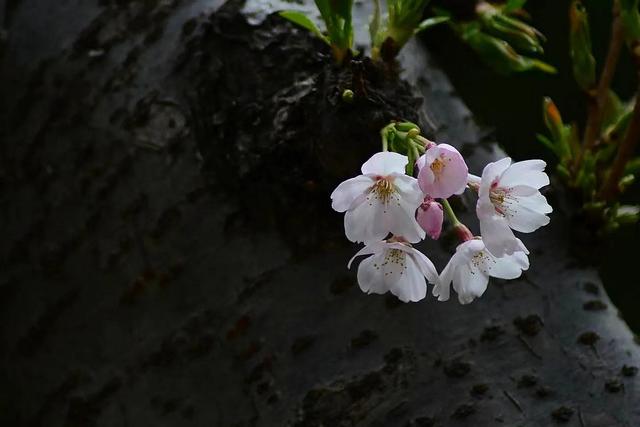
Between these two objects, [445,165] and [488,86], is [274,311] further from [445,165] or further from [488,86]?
[488,86]

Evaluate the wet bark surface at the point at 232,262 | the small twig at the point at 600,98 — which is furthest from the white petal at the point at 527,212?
the small twig at the point at 600,98

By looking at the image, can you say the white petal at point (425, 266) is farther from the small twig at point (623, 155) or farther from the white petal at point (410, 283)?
the small twig at point (623, 155)

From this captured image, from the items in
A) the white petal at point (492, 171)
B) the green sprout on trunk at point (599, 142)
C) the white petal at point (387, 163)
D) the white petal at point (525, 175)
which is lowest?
the green sprout on trunk at point (599, 142)

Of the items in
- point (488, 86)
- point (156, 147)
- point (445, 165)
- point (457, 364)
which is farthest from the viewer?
point (488, 86)

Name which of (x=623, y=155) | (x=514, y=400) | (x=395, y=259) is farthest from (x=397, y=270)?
(x=623, y=155)

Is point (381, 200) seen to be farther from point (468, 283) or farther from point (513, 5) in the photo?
point (513, 5)

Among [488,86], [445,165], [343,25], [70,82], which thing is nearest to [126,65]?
[70,82]

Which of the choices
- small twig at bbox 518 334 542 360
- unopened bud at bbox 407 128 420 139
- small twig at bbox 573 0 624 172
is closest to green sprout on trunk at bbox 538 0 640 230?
small twig at bbox 573 0 624 172
